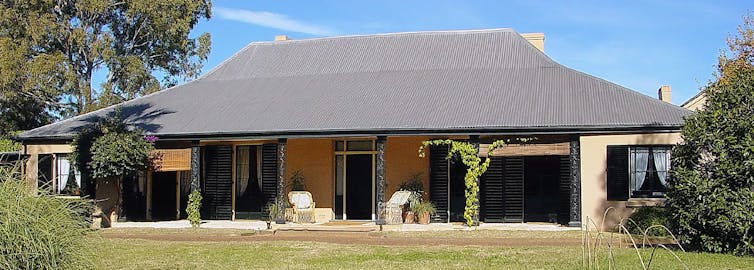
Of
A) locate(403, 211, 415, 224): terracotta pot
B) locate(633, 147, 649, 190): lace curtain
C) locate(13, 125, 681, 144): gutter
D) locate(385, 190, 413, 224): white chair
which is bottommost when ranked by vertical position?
locate(403, 211, 415, 224): terracotta pot

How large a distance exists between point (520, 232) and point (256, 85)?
382 inches

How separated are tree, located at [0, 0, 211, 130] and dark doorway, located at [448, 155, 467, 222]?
15988 mm

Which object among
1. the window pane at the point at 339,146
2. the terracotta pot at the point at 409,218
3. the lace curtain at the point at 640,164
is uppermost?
the window pane at the point at 339,146

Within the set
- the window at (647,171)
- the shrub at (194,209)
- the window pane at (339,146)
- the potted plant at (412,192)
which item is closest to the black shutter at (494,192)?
the potted plant at (412,192)

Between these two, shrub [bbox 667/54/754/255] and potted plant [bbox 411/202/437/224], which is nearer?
shrub [bbox 667/54/754/255]

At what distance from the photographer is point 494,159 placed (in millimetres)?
18344

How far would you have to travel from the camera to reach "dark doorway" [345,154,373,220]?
783 inches

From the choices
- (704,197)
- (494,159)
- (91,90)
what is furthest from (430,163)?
(91,90)

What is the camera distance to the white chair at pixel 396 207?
18.1 m

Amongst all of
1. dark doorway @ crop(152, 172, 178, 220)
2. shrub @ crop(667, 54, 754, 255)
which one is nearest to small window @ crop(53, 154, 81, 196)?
dark doorway @ crop(152, 172, 178, 220)

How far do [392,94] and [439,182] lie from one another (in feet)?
8.69

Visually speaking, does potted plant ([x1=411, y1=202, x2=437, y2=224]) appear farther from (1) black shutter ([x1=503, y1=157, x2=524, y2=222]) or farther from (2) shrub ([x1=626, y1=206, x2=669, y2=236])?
(2) shrub ([x1=626, y1=206, x2=669, y2=236])

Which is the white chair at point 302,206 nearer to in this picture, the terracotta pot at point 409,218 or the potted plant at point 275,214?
the potted plant at point 275,214

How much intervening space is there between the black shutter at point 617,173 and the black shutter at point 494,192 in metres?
2.49
